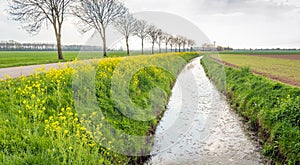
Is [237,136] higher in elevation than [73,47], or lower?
lower

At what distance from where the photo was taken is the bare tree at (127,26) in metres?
49.0

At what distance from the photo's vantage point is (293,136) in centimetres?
652

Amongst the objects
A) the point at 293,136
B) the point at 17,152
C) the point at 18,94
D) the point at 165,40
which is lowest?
the point at 293,136

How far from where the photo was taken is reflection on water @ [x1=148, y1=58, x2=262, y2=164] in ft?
22.8

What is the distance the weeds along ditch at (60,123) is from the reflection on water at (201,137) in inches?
21.7

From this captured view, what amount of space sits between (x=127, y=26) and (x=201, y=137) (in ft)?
149

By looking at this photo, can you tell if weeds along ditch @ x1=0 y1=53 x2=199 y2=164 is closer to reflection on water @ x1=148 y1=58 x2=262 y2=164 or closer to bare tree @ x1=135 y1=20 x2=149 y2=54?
reflection on water @ x1=148 y1=58 x2=262 y2=164

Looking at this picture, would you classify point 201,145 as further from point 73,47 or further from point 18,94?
point 73,47

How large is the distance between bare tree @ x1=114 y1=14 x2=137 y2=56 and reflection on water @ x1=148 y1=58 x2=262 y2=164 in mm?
38033

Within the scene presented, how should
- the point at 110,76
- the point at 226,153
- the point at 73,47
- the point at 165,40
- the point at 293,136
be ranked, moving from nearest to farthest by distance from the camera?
the point at 293,136, the point at 226,153, the point at 110,76, the point at 165,40, the point at 73,47

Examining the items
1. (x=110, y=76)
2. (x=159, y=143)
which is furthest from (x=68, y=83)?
(x=159, y=143)

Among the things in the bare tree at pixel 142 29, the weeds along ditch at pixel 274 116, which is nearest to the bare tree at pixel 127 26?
the bare tree at pixel 142 29

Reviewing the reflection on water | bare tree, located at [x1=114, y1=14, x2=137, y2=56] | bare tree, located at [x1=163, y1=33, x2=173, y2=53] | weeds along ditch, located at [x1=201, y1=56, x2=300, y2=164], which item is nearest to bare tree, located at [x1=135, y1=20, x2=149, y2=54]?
bare tree, located at [x1=114, y1=14, x2=137, y2=56]

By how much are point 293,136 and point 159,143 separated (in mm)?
3770
